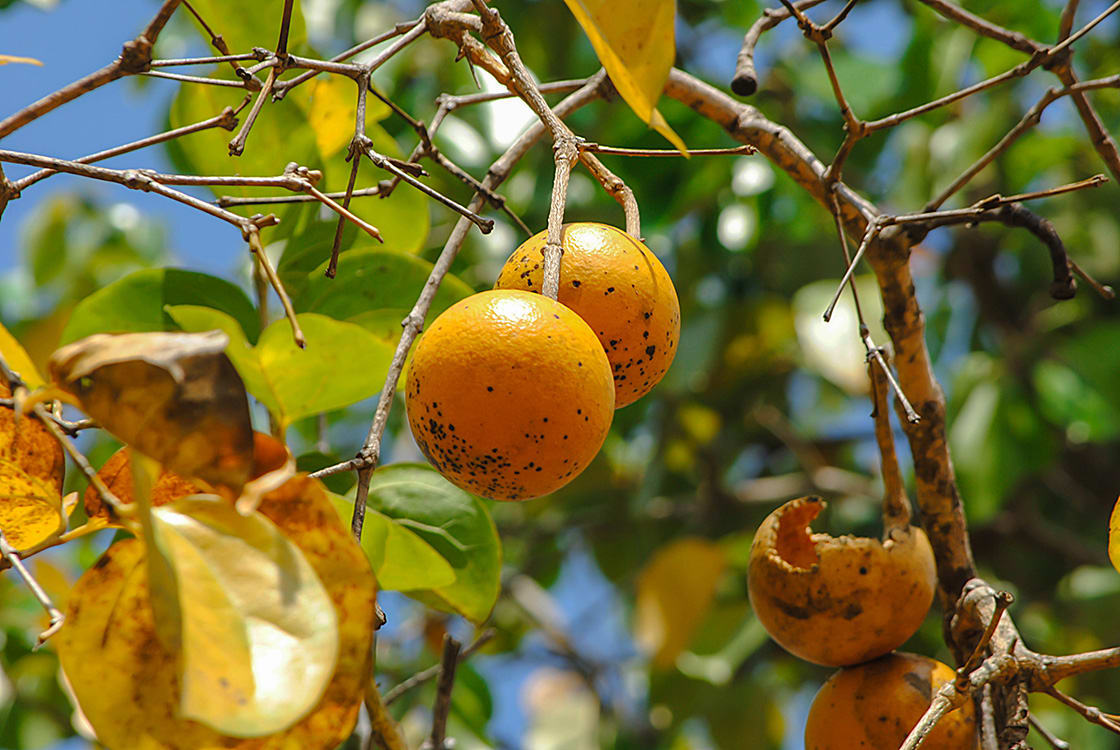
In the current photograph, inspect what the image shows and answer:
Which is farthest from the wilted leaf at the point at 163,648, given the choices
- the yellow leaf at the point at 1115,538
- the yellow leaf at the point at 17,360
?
the yellow leaf at the point at 1115,538

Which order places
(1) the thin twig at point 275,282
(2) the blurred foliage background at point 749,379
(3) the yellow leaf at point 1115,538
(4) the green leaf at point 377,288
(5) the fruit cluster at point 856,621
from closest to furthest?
(1) the thin twig at point 275,282 < (3) the yellow leaf at point 1115,538 < (5) the fruit cluster at point 856,621 < (4) the green leaf at point 377,288 < (2) the blurred foliage background at point 749,379

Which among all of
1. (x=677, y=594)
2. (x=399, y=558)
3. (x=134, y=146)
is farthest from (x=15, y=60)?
(x=677, y=594)

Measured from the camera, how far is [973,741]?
0.75m

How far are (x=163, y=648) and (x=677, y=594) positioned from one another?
146 cm

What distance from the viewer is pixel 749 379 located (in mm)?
2252

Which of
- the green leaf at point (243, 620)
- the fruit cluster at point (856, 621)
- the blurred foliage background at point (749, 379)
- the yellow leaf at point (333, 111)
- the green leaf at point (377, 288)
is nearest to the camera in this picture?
the green leaf at point (243, 620)

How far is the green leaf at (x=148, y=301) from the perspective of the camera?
868 mm

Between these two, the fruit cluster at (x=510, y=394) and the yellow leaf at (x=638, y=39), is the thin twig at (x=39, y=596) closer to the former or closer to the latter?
the fruit cluster at (x=510, y=394)

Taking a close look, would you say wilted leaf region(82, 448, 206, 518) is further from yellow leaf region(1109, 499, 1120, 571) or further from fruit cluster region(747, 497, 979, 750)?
yellow leaf region(1109, 499, 1120, 571)

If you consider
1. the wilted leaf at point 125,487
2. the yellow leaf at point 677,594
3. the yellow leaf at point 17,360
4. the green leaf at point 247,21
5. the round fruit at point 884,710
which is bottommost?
the yellow leaf at point 677,594

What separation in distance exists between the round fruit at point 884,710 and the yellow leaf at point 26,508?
562 mm

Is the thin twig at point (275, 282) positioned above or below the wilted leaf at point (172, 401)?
above

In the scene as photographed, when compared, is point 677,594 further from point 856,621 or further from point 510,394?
point 510,394

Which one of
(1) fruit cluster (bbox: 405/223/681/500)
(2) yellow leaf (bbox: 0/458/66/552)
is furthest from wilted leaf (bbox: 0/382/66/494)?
(1) fruit cluster (bbox: 405/223/681/500)
